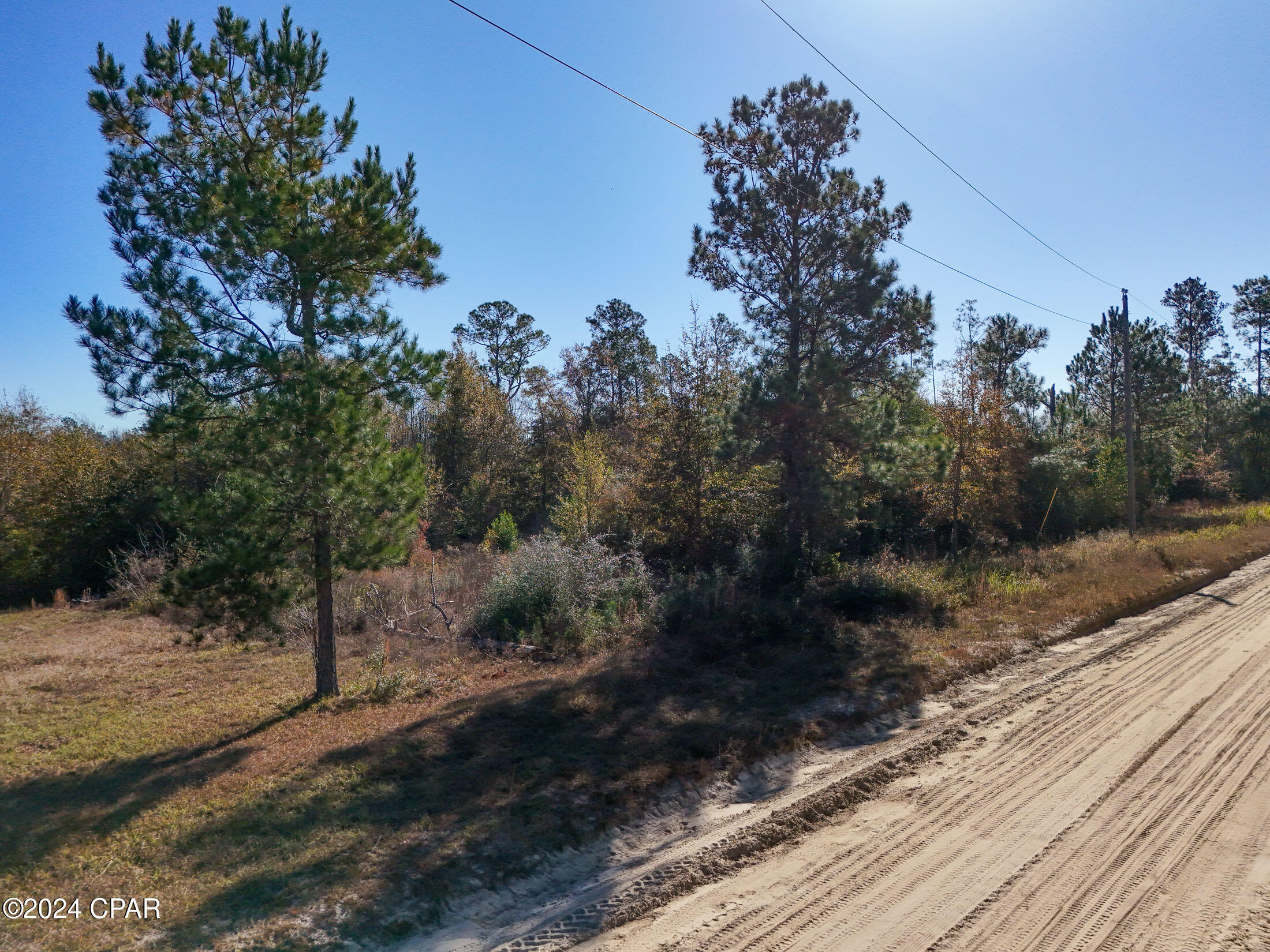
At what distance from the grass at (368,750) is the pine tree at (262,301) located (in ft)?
7.45

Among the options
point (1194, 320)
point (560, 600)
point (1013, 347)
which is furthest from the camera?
point (1194, 320)

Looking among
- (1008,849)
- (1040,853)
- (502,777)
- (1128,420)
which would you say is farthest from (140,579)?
(1128,420)

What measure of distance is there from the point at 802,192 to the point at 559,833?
13.1 m

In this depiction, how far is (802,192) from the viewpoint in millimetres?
14633

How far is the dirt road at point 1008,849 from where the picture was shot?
13.9 ft

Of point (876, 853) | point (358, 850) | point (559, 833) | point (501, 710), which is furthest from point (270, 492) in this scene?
point (876, 853)

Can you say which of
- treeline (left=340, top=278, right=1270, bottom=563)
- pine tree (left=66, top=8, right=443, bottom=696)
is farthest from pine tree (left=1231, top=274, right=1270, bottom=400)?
pine tree (left=66, top=8, right=443, bottom=696)

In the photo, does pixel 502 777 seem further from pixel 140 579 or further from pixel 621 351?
pixel 621 351

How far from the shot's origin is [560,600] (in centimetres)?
1298

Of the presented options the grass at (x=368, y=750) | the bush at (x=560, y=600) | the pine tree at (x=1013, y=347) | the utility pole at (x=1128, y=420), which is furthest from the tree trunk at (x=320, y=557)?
the pine tree at (x=1013, y=347)

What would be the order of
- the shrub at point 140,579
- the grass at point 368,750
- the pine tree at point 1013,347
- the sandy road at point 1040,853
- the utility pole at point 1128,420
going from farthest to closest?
the pine tree at point 1013,347 → the utility pole at point 1128,420 → the shrub at point 140,579 → the grass at point 368,750 → the sandy road at point 1040,853

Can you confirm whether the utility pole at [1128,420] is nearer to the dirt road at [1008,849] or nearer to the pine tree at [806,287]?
the pine tree at [806,287]

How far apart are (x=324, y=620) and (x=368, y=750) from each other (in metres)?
3.11

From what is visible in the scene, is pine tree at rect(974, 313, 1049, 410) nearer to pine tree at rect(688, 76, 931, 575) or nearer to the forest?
the forest
